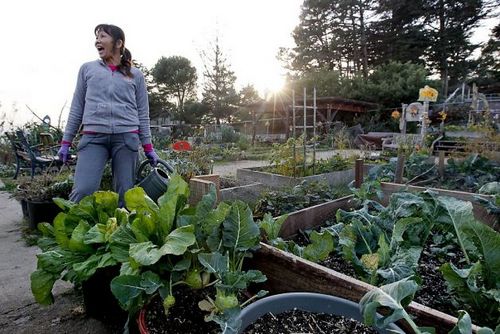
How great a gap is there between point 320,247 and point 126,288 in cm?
81

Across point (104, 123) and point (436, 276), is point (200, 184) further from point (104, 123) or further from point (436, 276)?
point (436, 276)

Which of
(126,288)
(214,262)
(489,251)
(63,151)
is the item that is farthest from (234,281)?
(63,151)

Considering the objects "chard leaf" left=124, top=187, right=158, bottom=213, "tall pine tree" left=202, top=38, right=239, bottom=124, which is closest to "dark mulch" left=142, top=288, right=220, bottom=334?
"chard leaf" left=124, top=187, right=158, bottom=213

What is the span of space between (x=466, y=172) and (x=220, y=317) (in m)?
4.18

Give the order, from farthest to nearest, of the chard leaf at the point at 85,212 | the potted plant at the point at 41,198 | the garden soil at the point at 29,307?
the potted plant at the point at 41,198
the garden soil at the point at 29,307
the chard leaf at the point at 85,212

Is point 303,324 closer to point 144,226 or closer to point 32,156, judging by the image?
point 144,226

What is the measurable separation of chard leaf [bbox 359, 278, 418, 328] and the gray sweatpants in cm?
187

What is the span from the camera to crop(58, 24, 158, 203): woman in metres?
2.16

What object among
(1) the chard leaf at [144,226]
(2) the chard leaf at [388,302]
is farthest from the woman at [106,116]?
(2) the chard leaf at [388,302]

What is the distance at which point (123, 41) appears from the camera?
2.28m

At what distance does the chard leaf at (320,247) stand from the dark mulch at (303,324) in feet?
1.08

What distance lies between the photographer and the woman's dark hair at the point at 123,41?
7.15 feet

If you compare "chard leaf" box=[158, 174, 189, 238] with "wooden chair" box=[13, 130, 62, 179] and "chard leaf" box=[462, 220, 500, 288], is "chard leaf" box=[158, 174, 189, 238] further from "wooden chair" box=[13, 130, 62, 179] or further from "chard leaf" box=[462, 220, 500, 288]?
"wooden chair" box=[13, 130, 62, 179]

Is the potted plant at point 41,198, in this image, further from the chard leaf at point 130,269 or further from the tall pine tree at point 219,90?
the tall pine tree at point 219,90
